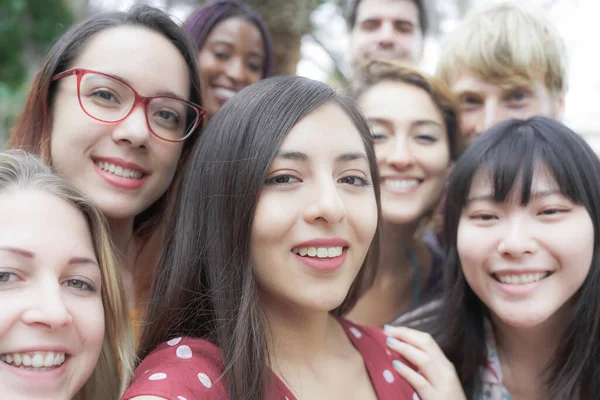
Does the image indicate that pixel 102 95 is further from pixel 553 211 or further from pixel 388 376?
pixel 553 211

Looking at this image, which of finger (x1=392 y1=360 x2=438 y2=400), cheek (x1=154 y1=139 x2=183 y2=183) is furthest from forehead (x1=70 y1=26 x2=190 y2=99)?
finger (x1=392 y1=360 x2=438 y2=400)

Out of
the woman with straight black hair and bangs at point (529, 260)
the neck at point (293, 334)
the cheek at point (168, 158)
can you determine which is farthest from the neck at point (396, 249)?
the neck at point (293, 334)

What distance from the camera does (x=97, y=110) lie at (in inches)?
102

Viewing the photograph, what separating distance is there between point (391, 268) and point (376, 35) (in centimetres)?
176

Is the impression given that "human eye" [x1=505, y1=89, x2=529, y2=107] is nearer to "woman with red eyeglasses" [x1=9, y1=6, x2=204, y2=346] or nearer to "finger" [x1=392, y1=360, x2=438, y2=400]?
"woman with red eyeglasses" [x1=9, y1=6, x2=204, y2=346]

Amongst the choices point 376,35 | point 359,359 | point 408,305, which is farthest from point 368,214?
point 376,35

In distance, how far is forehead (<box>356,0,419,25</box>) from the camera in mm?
4621

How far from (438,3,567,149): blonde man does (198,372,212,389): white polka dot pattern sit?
2.54m

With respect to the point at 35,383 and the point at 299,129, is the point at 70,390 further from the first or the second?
the point at 299,129

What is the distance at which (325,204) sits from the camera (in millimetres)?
1972

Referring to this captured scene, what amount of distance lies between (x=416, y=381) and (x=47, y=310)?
1290mm

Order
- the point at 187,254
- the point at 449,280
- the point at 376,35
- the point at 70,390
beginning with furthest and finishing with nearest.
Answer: the point at 376,35, the point at 449,280, the point at 187,254, the point at 70,390

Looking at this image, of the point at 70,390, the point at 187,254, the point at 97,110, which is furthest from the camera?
the point at 97,110

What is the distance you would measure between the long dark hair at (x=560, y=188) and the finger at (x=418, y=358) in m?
0.45
